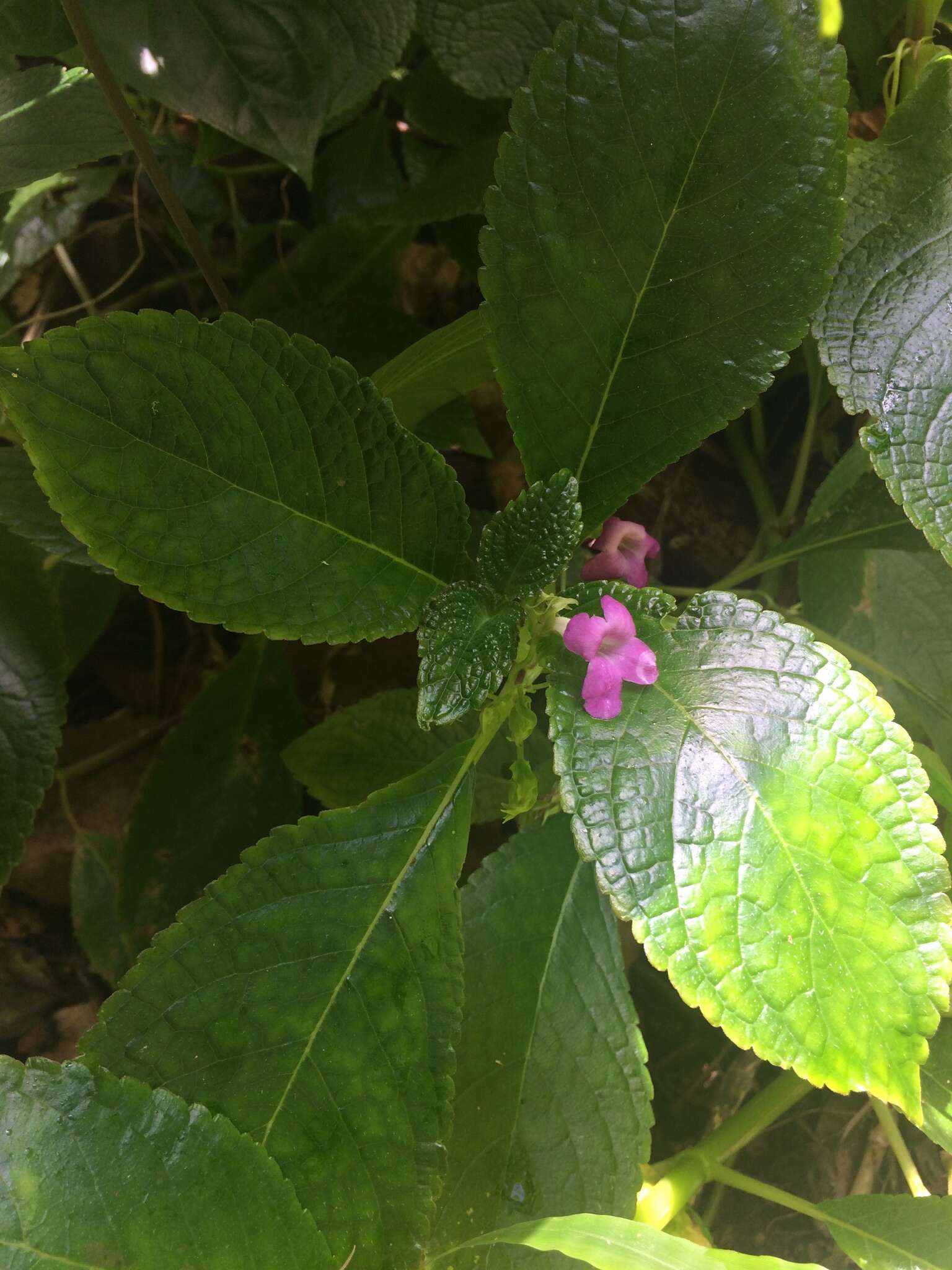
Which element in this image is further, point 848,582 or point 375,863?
point 848,582

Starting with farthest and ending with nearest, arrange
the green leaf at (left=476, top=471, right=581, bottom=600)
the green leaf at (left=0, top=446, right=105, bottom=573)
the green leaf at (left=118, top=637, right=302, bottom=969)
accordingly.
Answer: the green leaf at (left=118, top=637, right=302, bottom=969), the green leaf at (left=0, top=446, right=105, bottom=573), the green leaf at (left=476, top=471, right=581, bottom=600)

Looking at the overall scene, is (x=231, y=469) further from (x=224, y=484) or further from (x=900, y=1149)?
(x=900, y=1149)

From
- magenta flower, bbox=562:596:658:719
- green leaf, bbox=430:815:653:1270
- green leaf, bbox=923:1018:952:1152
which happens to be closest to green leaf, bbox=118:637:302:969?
green leaf, bbox=430:815:653:1270

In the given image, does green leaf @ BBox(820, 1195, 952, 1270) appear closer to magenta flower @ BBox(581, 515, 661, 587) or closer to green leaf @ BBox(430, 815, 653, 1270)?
green leaf @ BBox(430, 815, 653, 1270)

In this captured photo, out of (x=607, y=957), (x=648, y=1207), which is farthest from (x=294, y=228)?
(x=648, y=1207)

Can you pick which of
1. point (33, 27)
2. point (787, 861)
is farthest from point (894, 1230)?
point (33, 27)

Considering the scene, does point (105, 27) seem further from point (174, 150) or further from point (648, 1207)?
point (648, 1207)
